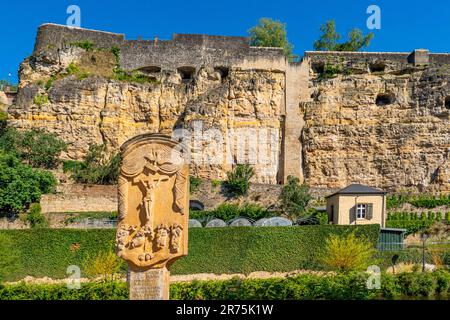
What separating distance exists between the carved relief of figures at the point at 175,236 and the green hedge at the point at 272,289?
23.0 feet

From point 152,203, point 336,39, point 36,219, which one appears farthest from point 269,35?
point 152,203

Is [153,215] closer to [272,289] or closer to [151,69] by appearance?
[272,289]

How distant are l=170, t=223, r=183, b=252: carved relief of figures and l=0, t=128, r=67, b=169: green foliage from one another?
24.5 metres

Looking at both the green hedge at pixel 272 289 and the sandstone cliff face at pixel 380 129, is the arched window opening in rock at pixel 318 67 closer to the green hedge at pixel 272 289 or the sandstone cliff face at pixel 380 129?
the sandstone cliff face at pixel 380 129

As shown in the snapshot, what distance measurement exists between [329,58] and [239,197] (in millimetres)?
12499

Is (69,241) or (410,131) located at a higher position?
(410,131)

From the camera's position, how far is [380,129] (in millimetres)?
37719

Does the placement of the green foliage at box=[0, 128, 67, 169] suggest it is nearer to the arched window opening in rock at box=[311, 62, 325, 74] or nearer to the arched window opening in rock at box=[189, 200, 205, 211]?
the arched window opening in rock at box=[189, 200, 205, 211]

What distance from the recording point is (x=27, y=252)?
79.3 ft

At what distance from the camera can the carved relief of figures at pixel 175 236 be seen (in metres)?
11.8

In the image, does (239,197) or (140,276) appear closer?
(140,276)

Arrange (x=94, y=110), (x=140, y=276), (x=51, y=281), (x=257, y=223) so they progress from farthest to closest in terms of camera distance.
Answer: (x=94, y=110)
(x=257, y=223)
(x=51, y=281)
(x=140, y=276)
